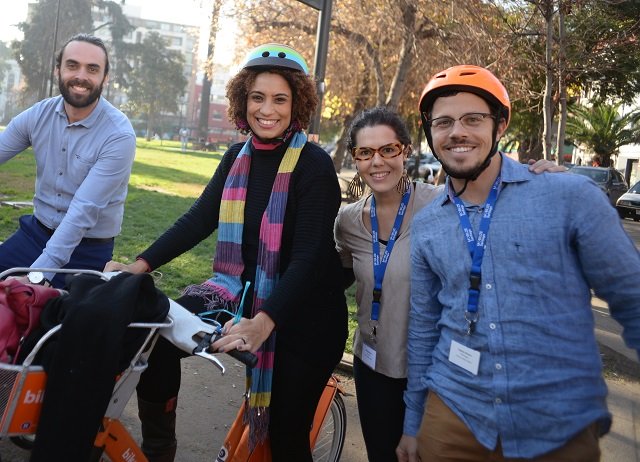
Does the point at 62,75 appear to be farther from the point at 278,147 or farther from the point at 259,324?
the point at 259,324

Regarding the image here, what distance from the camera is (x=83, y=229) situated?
3.26 m

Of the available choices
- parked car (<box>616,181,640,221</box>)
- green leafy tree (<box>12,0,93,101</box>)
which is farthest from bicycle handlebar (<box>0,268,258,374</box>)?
green leafy tree (<box>12,0,93,101</box>)

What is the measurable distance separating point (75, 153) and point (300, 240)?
158 centimetres

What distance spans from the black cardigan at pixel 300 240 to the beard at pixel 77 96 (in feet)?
3.07

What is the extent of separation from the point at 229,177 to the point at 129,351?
1006mm

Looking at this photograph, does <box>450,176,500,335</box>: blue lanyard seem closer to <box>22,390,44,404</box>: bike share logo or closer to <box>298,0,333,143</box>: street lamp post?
<box>22,390,44,404</box>: bike share logo

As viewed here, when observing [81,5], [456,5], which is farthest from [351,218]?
[81,5]

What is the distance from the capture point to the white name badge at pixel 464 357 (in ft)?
7.08

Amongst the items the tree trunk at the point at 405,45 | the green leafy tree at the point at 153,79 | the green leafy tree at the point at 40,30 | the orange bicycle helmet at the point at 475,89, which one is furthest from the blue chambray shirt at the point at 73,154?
the green leafy tree at the point at 153,79

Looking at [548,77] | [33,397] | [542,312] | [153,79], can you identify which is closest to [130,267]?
[33,397]

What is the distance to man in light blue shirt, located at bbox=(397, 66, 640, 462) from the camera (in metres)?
2.03

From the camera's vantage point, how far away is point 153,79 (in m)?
81.9

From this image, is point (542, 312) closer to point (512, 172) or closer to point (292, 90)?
point (512, 172)

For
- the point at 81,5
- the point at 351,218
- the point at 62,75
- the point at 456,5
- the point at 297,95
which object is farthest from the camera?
the point at 81,5
